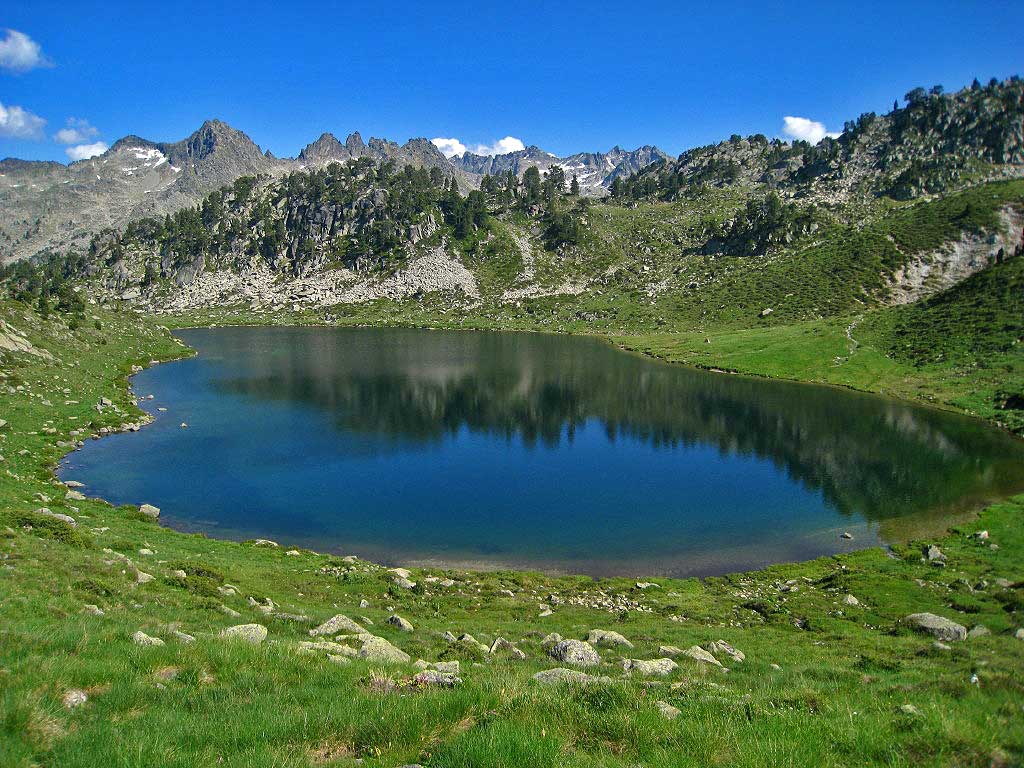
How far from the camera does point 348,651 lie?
1485 centimetres

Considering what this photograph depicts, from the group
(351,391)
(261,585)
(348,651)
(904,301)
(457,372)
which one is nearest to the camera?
(348,651)

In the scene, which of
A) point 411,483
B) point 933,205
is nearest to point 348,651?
point 411,483

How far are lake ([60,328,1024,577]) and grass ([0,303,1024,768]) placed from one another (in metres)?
4.27

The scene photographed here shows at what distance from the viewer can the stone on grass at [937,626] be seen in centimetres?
2231

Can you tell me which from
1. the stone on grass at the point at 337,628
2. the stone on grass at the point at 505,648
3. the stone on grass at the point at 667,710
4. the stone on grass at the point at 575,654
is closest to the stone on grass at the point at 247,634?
the stone on grass at the point at 337,628

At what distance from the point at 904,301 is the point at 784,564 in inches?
5266

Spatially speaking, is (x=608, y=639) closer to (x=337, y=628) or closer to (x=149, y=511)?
(x=337, y=628)

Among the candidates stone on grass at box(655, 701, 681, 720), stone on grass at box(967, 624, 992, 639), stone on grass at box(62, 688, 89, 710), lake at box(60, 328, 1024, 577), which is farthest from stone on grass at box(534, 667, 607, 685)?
lake at box(60, 328, 1024, 577)

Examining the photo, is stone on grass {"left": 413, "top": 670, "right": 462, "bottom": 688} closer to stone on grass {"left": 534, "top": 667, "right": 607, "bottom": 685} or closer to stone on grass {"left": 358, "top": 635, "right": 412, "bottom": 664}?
stone on grass {"left": 534, "top": 667, "right": 607, "bottom": 685}

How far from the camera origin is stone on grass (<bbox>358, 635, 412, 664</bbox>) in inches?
545

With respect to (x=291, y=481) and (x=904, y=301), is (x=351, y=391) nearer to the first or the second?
(x=291, y=481)

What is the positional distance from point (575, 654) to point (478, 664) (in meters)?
3.41

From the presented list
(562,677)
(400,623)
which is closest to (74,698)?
(562,677)

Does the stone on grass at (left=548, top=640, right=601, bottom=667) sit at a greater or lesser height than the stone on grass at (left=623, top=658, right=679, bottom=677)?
lesser
